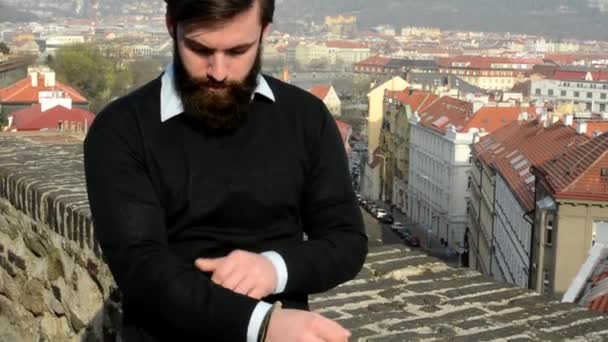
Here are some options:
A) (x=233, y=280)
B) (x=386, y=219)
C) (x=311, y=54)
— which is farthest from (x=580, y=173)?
(x=311, y=54)

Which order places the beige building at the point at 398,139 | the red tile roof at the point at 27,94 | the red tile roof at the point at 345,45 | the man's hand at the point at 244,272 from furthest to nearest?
the red tile roof at the point at 345,45 < the beige building at the point at 398,139 < the red tile roof at the point at 27,94 < the man's hand at the point at 244,272

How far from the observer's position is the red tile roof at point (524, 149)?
24406mm

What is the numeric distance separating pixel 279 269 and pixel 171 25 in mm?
482

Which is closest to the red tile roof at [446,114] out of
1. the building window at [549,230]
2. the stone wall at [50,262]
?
the building window at [549,230]

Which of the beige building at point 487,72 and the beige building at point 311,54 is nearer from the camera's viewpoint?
the beige building at point 487,72

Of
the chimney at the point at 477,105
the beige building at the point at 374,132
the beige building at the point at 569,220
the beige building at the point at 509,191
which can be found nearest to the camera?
the beige building at the point at 569,220

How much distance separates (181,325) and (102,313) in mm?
1806

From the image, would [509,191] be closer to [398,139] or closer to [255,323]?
[398,139]

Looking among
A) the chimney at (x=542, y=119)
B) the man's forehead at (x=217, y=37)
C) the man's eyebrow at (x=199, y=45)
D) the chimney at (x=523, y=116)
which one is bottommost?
the chimney at (x=523, y=116)

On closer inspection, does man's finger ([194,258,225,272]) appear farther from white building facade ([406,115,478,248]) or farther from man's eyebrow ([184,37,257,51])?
white building facade ([406,115,478,248])

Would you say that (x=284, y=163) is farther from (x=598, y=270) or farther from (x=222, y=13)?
(x=598, y=270)

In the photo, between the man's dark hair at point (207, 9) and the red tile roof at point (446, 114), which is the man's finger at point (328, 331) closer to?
the man's dark hair at point (207, 9)

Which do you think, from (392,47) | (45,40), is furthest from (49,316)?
(392,47)

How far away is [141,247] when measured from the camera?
1.74 m
